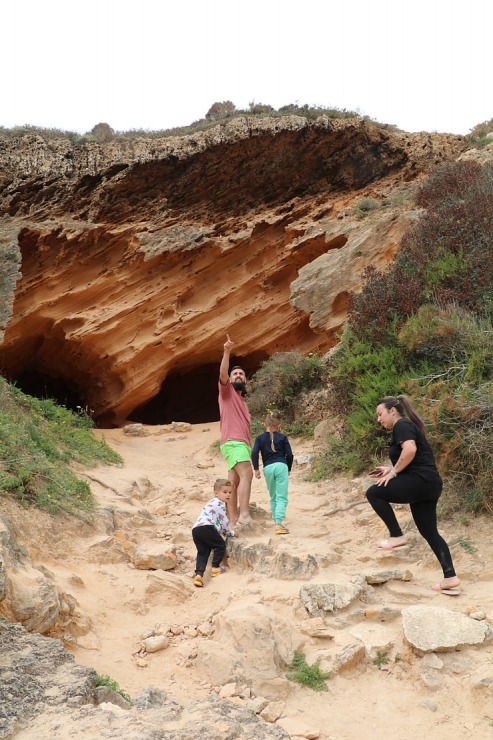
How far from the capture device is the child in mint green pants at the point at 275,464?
17.7 feet

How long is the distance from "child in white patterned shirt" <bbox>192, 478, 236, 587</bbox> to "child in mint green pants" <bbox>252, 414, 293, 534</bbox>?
52cm

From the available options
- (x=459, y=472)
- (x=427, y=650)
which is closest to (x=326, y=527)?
(x=459, y=472)

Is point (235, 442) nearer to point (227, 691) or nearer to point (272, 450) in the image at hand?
point (272, 450)

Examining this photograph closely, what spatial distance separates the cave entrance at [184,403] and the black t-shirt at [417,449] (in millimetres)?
11338

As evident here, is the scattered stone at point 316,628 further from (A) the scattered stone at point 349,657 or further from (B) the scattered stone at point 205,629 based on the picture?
(B) the scattered stone at point 205,629

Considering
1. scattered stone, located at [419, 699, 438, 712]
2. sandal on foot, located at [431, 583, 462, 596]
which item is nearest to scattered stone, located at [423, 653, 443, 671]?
scattered stone, located at [419, 699, 438, 712]

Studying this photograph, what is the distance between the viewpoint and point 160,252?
41.1 ft

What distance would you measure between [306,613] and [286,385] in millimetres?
6389

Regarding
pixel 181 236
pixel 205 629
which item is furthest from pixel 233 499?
pixel 181 236

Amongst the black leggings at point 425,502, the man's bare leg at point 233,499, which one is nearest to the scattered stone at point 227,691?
the black leggings at point 425,502

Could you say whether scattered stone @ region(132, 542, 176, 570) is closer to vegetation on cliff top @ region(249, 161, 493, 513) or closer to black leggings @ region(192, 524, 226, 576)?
black leggings @ region(192, 524, 226, 576)

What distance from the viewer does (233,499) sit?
541cm

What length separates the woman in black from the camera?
418 centimetres

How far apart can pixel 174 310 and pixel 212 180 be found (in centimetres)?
292
